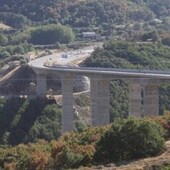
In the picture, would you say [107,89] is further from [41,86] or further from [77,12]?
[77,12]

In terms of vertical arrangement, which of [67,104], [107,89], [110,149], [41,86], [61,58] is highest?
[110,149]

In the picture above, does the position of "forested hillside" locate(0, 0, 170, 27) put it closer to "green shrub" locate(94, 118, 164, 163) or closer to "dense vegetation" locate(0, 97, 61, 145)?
"dense vegetation" locate(0, 97, 61, 145)

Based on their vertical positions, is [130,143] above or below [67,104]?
above

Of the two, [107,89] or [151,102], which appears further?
[107,89]

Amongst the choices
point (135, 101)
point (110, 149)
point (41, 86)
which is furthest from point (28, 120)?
point (110, 149)

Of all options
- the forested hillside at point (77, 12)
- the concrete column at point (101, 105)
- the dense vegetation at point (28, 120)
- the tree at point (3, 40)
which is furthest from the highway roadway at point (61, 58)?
the forested hillside at point (77, 12)

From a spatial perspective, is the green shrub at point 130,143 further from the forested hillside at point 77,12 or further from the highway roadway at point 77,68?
the forested hillside at point 77,12

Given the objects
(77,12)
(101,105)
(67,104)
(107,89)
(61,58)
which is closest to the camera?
(101,105)
